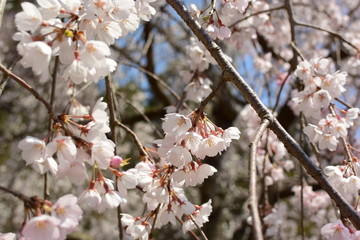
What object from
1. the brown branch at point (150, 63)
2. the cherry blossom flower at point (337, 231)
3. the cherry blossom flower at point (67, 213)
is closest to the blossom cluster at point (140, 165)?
the cherry blossom flower at point (67, 213)

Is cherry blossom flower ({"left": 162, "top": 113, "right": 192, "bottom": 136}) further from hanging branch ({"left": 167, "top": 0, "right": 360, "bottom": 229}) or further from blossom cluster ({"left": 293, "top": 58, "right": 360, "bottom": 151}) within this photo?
blossom cluster ({"left": 293, "top": 58, "right": 360, "bottom": 151})

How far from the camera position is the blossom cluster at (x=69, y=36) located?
1005 mm

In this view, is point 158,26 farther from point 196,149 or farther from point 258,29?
point 196,149

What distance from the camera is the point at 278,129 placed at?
116 centimetres

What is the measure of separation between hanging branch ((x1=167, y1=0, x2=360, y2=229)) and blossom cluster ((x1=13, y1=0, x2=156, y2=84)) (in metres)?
0.27

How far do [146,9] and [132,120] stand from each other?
3.60 meters

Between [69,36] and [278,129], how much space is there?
0.56 metres

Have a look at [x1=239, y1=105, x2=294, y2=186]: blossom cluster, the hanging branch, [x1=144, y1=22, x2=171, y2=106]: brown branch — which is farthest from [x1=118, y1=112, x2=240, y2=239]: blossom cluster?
[x1=144, y1=22, x2=171, y2=106]: brown branch

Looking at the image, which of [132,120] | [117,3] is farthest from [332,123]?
[132,120]

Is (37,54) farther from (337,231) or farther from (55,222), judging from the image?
(337,231)

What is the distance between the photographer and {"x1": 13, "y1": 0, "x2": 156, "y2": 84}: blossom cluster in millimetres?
1005

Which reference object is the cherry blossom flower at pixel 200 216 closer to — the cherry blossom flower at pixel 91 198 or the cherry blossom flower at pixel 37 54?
the cherry blossom flower at pixel 91 198

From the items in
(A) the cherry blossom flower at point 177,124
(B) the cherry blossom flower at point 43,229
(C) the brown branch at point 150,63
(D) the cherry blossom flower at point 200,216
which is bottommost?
(C) the brown branch at point 150,63

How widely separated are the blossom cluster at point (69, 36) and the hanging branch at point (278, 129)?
0.89 feet
